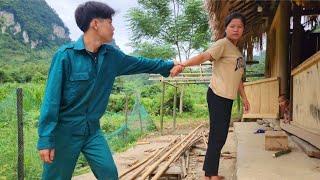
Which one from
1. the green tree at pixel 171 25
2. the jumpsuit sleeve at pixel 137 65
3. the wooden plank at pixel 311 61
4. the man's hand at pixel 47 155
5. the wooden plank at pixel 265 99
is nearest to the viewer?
the man's hand at pixel 47 155

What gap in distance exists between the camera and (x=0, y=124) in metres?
7.40

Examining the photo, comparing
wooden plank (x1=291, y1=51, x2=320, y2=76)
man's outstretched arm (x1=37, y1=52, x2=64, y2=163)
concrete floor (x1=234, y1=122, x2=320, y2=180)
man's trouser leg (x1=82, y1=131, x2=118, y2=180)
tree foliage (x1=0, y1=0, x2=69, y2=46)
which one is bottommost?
concrete floor (x1=234, y1=122, x2=320, y2=180)

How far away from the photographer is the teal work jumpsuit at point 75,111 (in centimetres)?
290

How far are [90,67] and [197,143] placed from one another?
8049 millimetres

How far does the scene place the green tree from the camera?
31500 mm

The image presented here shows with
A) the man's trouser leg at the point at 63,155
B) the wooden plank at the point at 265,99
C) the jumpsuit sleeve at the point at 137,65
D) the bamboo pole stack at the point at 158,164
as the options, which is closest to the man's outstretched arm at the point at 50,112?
the man's trouser leg at the point at 63,155

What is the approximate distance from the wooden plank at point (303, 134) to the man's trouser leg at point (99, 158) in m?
2.45

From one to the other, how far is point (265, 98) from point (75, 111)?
Result: 5.50 meters

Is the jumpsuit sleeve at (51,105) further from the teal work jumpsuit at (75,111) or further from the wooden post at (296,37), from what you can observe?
the wooden post at (296,37)

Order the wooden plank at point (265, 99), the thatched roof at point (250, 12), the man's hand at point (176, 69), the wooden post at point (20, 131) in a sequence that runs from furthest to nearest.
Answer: the wooden plank at point (265, 99)
the wooden post at point (20, 131)
the thatched roof at point (250, 12)
the man's hand at point (176, 69)

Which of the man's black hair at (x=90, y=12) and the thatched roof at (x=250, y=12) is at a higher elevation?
the thatched roof at (x=250, y=12)

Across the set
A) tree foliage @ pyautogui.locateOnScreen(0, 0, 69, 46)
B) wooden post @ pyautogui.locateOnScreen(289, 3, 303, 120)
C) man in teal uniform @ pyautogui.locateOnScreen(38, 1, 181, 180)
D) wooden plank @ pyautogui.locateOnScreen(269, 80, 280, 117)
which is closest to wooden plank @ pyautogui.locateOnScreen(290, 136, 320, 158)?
wooden plank @ pyautogui.locateOnScreen(269, 80, 280, 117)

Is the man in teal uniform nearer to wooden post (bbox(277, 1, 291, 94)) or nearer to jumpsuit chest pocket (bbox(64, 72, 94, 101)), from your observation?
jumpsuit chest pocket (bbox(64, 72, 94, 101))

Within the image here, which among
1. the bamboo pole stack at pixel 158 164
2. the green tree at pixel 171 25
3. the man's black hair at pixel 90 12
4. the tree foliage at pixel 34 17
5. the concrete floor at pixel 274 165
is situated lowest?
the bamboo pole stack at pixel 158 164
